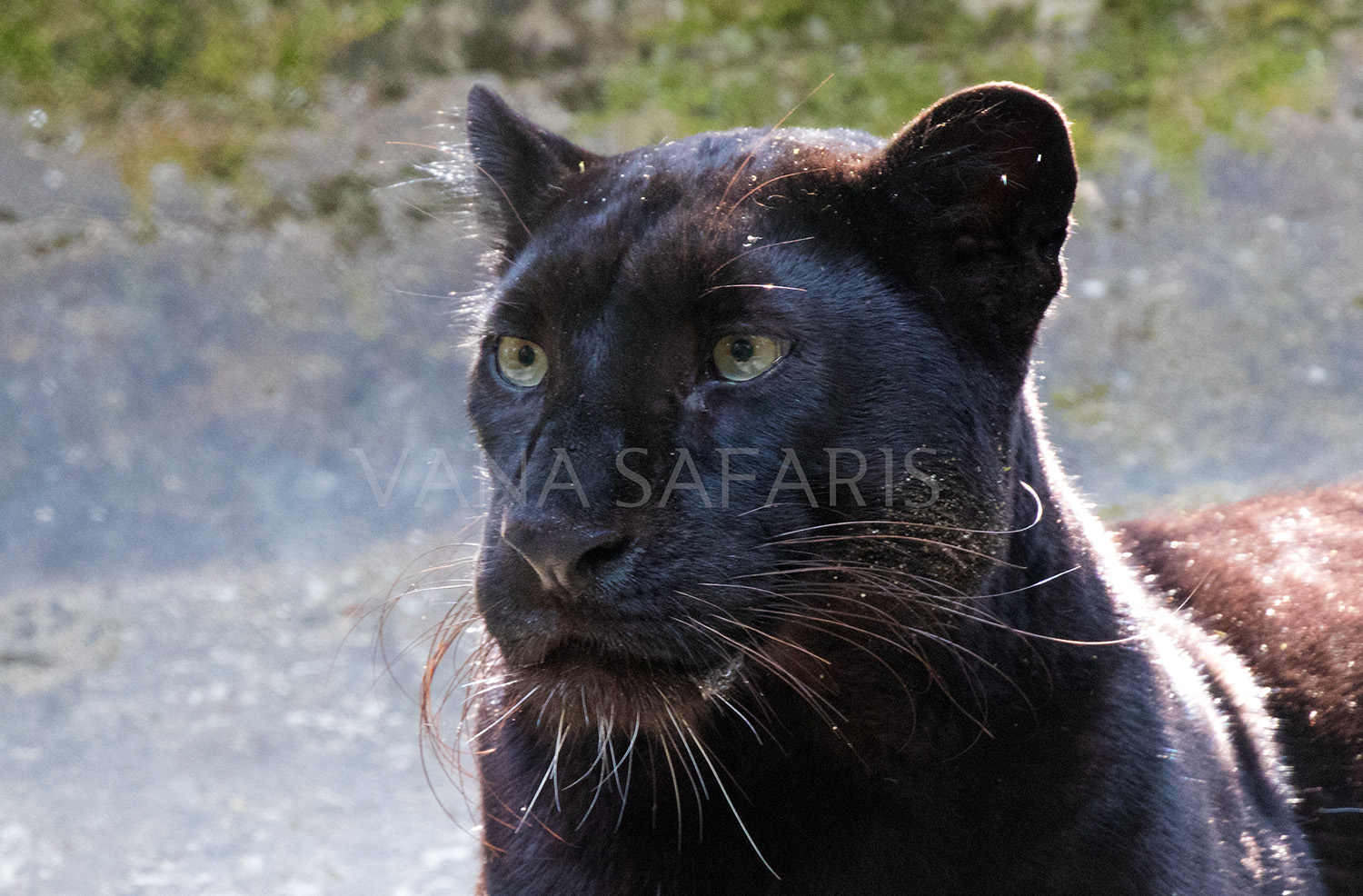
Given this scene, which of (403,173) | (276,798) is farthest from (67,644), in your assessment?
(403,173)

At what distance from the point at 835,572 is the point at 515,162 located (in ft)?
3.53

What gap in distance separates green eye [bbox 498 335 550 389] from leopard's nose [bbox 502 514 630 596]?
18.3 inches

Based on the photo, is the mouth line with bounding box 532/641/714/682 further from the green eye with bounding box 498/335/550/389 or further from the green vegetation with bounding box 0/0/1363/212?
the green vegetation with bounding box 0/0/1363/212

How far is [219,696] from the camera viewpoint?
4262 millimetres

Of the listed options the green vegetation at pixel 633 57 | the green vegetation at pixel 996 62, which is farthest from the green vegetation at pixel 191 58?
the green vegetation at pixel 996 62

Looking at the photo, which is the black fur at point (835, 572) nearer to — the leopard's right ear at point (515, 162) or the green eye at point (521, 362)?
the green eye at point (521, 362)

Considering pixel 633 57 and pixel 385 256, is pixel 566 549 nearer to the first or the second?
pixel 385 256

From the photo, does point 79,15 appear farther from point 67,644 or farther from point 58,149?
point 67,644

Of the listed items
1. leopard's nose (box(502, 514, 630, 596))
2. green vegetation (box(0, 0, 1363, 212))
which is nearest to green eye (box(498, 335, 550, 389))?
leopard's nose (box(502, 514, 630, 596))

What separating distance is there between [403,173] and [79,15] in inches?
73.1

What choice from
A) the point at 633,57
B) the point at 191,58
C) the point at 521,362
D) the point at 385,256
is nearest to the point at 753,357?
the point at 521,362

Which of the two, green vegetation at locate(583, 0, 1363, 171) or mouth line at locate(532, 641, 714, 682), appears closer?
mouth line at locate(532, 641, 714, 682)

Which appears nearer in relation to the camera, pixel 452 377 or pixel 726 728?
pixel 726 728

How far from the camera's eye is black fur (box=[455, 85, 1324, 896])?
1746 mm
